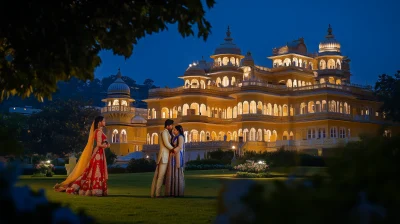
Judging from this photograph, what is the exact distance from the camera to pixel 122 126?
61000mm

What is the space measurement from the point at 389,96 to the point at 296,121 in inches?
331

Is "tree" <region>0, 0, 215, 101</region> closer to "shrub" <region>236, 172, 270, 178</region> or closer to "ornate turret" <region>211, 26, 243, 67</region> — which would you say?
"shrub" <region>236, 172, 270, 178</region>

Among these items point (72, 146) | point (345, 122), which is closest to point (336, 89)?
point (345, 122)

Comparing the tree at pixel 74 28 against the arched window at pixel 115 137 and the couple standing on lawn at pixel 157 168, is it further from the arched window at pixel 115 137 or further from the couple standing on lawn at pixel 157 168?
the arched window at pixel 115 137

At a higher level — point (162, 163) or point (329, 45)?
point (329, 45)

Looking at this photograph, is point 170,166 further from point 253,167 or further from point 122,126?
point 122,126

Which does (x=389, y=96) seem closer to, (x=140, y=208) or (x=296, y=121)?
(x=296, y=121)

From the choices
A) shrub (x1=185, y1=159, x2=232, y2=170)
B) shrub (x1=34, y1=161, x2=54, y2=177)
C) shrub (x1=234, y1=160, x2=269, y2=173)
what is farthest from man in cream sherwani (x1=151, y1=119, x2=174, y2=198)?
shrub (x1=185, y1=159, x2=232, y2=170)

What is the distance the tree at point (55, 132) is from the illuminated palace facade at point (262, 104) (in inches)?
234

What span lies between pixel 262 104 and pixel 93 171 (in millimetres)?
40785

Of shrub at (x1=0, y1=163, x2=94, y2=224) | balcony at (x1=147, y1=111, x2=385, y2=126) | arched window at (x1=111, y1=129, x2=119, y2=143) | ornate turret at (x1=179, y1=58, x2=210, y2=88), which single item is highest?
ornate turret at (x1=179, y1=58, x2=210, y2=88)

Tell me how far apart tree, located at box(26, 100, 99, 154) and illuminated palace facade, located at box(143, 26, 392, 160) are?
19.5ft

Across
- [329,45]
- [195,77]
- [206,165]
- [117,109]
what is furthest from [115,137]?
[206,165]

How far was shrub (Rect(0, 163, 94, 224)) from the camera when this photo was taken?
7.72ft
